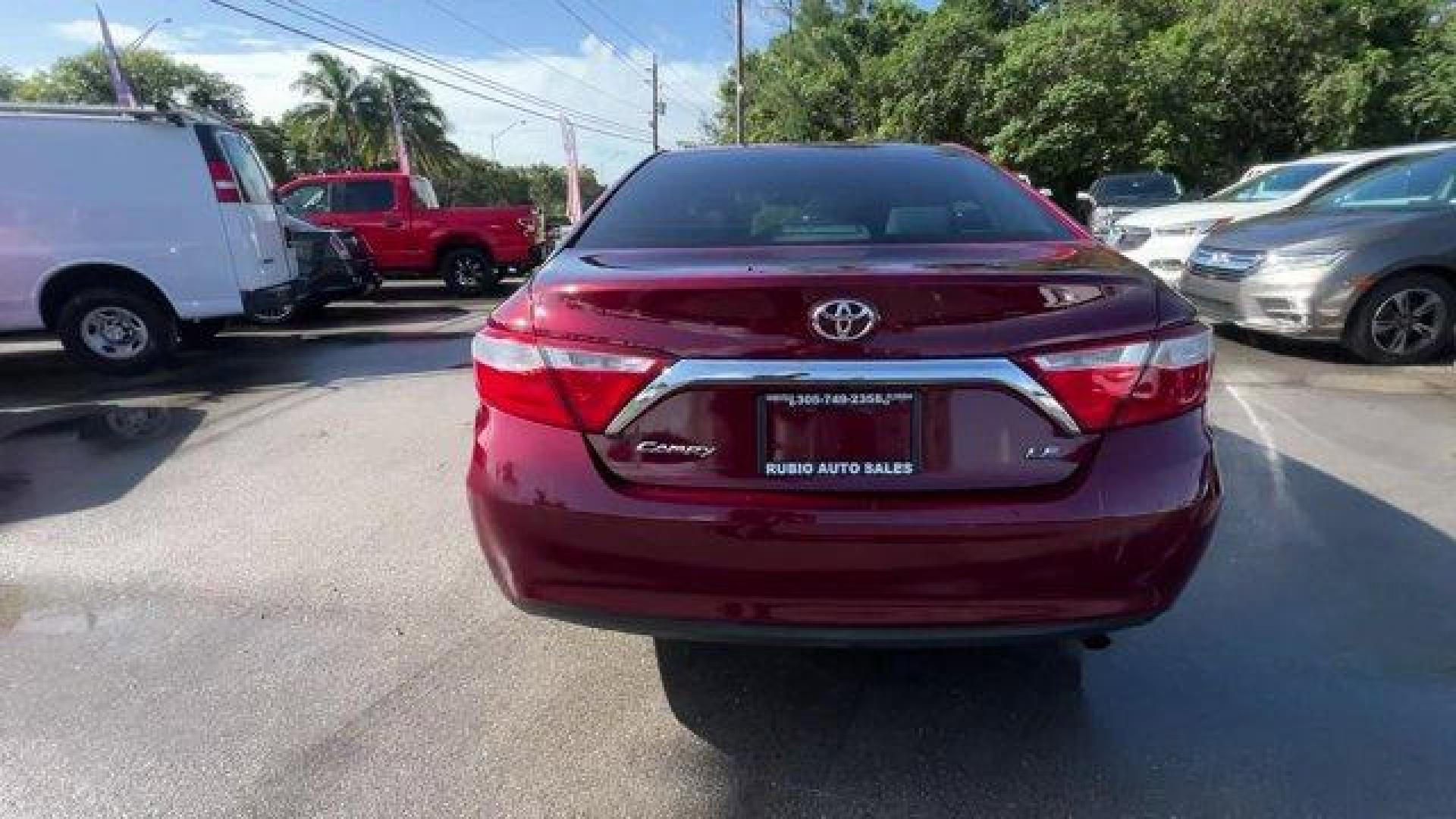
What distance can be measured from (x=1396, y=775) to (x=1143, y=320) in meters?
1.34

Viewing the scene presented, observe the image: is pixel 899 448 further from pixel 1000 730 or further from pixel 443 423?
pixel 443 423

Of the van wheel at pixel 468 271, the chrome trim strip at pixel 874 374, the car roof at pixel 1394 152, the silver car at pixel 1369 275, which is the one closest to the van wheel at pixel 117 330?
the van wheel at pixel 468 271

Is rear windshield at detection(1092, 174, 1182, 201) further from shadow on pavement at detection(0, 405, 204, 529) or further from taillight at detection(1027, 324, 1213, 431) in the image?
taillight at detection(1027, 324, 1213, 431)

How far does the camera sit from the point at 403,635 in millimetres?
3186

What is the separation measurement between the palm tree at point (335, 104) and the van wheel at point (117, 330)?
1643 inches

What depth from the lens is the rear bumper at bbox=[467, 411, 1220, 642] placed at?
6.61 ft

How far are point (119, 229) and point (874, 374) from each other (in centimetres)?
797

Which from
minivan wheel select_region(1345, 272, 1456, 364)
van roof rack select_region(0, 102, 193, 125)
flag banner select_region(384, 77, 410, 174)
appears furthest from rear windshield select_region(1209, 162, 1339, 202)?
flag banner select_region(384, 77, 410, 174)

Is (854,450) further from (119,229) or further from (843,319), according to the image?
(119,229)

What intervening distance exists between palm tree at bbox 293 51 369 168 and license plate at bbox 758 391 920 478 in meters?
49.0

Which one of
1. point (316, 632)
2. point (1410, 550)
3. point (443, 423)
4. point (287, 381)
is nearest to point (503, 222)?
point (287, 381)

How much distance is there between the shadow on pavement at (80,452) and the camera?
475cm

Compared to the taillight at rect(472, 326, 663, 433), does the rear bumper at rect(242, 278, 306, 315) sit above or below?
below

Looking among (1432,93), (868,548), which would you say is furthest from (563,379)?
(1432,93)
